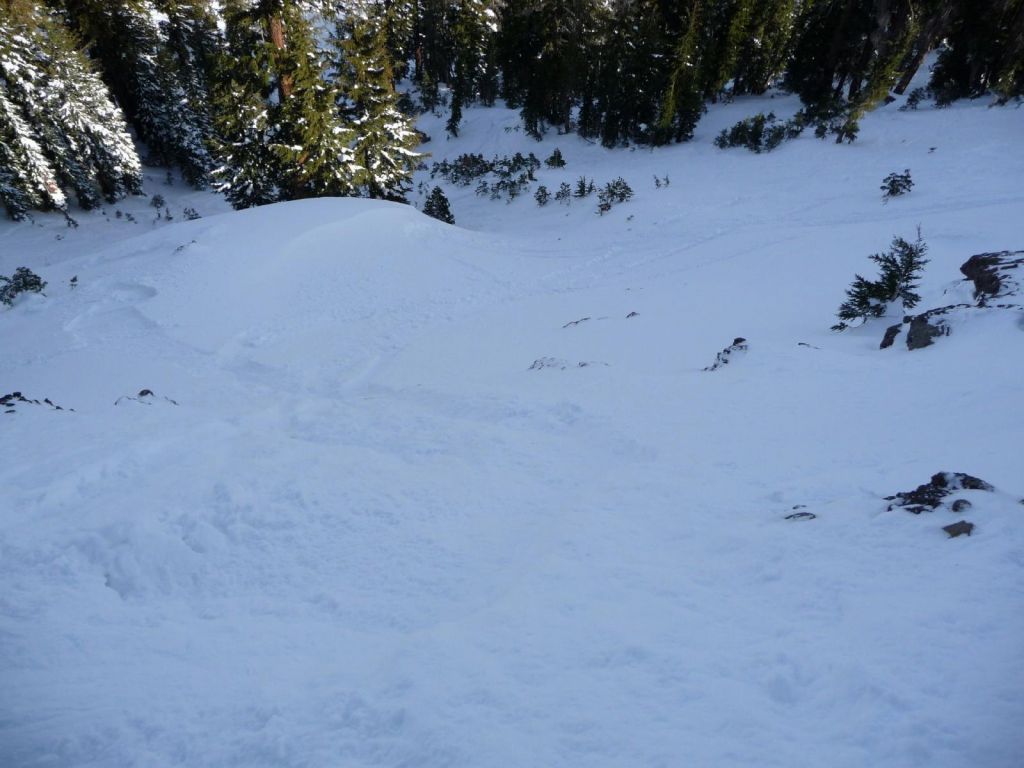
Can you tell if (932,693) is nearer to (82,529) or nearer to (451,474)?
(451,474)

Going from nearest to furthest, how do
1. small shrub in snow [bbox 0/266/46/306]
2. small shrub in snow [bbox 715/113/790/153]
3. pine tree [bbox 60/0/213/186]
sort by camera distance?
small shrub in snow [bbox 0/266/46/306], small shrub in snow [bbox 715/113/790/153], pine tree [bbox 60/0/213/186]

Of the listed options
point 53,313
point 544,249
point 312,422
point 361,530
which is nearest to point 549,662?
point 361,530

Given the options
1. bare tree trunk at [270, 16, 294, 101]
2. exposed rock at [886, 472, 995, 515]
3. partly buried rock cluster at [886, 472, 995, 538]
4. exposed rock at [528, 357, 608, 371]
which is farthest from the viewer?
bare tree trunk at [270, 16, 294, 101]

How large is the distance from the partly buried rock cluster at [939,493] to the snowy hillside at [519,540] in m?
0.09

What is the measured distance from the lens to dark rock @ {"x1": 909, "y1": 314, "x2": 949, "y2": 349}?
7191mm

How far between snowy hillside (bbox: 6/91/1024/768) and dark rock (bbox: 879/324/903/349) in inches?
15.0

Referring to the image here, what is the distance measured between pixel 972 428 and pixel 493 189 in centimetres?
2599

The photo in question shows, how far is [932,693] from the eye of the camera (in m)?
2.60

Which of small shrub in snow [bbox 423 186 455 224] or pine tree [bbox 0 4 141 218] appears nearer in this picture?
pine tree [bbox 0 4 141 218]

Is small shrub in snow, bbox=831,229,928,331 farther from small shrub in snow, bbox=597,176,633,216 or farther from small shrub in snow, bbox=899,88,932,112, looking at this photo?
small shrub in snow, bbox=899,88,932,112

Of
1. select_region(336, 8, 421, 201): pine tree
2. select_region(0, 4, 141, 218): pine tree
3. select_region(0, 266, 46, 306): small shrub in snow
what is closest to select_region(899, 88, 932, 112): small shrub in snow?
select_region(336, 8, 421, 201): pine tree

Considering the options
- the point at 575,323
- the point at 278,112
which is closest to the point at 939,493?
the point at 575,323

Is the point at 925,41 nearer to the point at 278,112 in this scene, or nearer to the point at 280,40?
the point at 280,40

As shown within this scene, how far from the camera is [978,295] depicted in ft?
27.4
